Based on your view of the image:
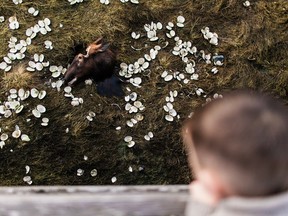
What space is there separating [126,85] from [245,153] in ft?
5.10

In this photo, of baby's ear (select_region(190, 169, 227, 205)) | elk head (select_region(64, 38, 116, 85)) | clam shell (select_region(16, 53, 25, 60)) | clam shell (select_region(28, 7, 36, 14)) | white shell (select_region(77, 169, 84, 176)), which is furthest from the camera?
clam shell (select_region(28, 7, 36, 14))

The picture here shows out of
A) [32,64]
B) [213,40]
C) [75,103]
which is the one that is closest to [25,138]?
[75,103]

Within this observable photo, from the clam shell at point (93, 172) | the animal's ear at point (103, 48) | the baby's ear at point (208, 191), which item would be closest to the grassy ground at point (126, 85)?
the clam shell at point (93, 172)

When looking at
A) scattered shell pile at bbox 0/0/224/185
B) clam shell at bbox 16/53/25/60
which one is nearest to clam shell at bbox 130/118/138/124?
scattered shell pile at bbox 0/0/224/185

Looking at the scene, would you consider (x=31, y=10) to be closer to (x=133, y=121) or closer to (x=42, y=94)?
(x=42, y=94)

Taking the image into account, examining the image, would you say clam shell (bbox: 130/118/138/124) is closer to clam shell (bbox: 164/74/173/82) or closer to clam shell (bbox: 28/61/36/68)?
clam shell (bbox: 164/74/173/82)

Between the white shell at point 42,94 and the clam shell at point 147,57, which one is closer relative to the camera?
the white shell at point 42,94

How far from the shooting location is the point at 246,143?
4.60 ft

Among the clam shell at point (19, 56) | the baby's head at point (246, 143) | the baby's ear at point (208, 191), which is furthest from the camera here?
the clam shell at point (19, 56)

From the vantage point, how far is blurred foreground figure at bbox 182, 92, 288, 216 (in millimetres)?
1402

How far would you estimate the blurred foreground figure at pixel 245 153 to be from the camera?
140cm

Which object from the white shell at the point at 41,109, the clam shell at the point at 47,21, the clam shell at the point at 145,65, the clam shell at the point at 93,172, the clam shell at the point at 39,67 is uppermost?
the clam shell at the point at 47,21

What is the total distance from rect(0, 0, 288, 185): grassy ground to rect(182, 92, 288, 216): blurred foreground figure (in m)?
1.28

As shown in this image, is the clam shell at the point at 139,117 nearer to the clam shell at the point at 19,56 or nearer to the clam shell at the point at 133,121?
the clam shell at the point at 133,121
